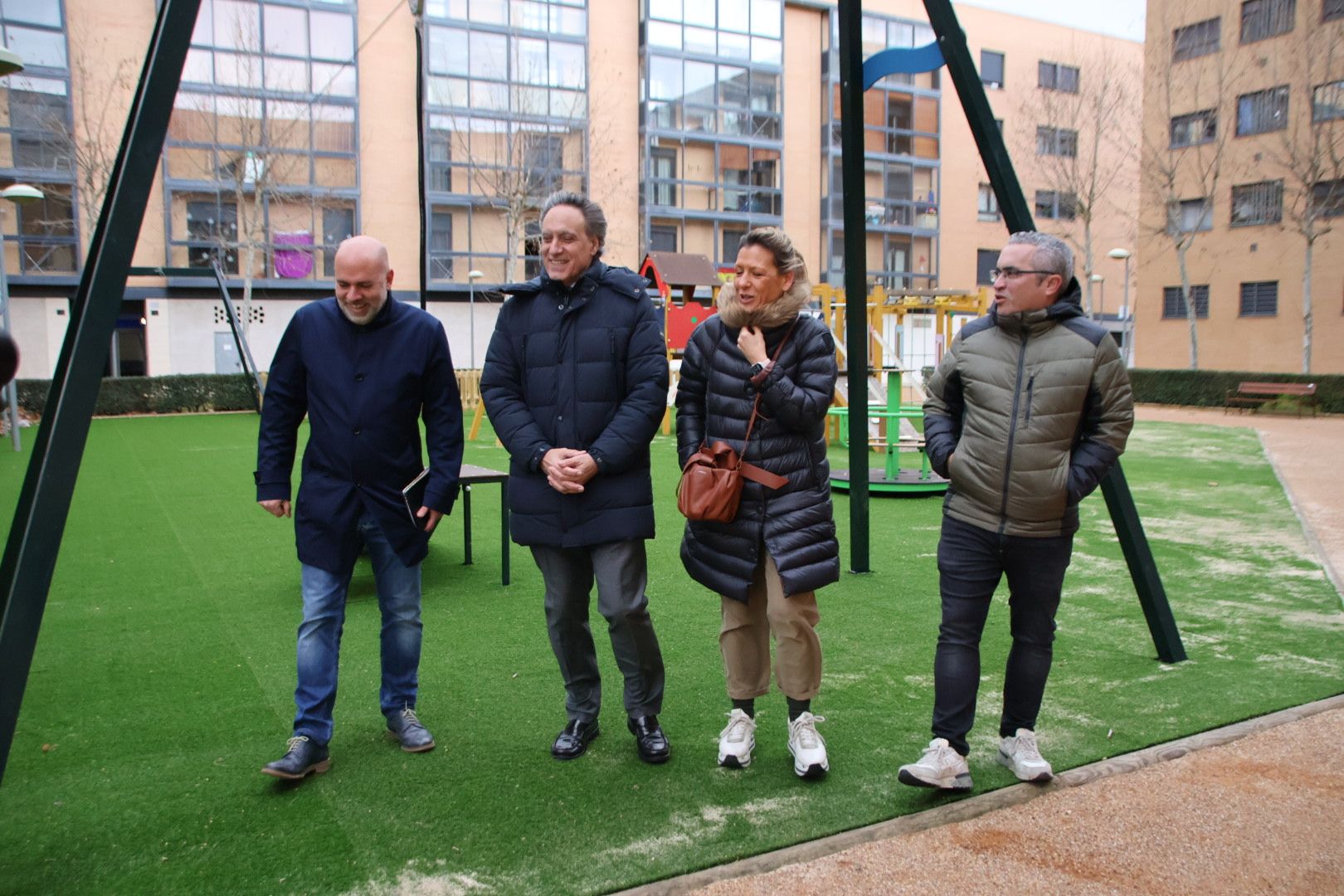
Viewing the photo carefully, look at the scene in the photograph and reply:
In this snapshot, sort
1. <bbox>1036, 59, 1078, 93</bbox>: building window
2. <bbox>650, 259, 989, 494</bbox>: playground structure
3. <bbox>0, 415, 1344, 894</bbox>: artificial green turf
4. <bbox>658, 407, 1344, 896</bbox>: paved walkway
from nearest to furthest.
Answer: <bbox>658, 407, 1344, 896</bbox>: paved walkway < <bbox>0, 415, 1344, 894</bbox>: artificial green turf < <bbox>650, 259, 989, 494</bbox>: playground structure < <bbox>1036, 59, 1078, 93</bbox>: building window

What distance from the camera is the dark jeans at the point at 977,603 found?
3.42 metres

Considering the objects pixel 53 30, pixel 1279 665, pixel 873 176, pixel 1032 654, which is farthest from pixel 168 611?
pixel 873 176

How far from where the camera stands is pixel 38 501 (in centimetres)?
291

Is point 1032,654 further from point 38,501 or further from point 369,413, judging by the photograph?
point 38,501

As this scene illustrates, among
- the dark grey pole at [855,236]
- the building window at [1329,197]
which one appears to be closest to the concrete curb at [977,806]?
the dark grey pole at [855,236]

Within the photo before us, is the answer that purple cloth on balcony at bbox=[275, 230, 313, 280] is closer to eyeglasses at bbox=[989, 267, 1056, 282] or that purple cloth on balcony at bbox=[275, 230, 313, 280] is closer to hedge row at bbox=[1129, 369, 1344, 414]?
hedge row at bbox=[1129, 369, 1344, 414]

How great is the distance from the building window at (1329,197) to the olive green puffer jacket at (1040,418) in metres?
30.6

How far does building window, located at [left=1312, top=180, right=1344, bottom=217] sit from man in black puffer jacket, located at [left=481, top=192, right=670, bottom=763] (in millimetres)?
31102

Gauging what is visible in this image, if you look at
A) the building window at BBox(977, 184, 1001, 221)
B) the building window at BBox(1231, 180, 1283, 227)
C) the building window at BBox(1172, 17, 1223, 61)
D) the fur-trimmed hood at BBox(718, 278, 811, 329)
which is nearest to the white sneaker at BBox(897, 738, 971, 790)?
the fur-trimmed hood at BBox(718, 278, 811, 329)

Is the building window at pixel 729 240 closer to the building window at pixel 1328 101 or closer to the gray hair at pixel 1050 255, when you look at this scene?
the building window at pixel 1328 101

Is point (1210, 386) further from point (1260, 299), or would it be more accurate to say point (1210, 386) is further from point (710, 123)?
point (710, 123)

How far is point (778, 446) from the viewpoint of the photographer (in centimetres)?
356

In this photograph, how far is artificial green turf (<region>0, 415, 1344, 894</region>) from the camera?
3.03 meters

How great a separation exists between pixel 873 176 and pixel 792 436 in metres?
45.9
